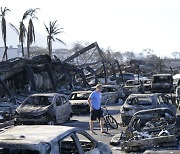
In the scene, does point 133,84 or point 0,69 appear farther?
point 133,84

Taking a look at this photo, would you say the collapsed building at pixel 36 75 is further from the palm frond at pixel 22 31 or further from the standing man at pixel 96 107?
the standing man at pixel 96 107

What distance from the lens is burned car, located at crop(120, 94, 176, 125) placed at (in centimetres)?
1733

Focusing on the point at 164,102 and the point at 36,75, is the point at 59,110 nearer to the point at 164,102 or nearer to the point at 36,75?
the point at 164,102

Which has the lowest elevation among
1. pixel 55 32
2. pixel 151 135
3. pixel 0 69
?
pixel 151 135

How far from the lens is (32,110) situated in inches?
683

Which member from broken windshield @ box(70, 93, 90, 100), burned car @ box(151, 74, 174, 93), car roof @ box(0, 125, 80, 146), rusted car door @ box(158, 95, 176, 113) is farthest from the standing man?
burned car @ box(151, 74, 174, 93)

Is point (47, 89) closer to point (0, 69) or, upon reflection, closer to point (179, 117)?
point (0, 69)

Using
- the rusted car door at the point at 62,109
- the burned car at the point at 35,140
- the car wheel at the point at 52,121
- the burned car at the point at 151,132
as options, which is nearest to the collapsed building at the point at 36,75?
the rusted car door at the point at 62,109

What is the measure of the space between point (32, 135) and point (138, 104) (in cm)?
1132

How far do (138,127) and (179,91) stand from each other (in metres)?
10.5

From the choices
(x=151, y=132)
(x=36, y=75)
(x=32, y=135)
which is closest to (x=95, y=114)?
(x=151, y=132)

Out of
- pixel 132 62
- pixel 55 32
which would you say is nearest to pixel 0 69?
pixel 55 32

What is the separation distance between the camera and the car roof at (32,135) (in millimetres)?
6410

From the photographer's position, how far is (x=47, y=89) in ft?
121
